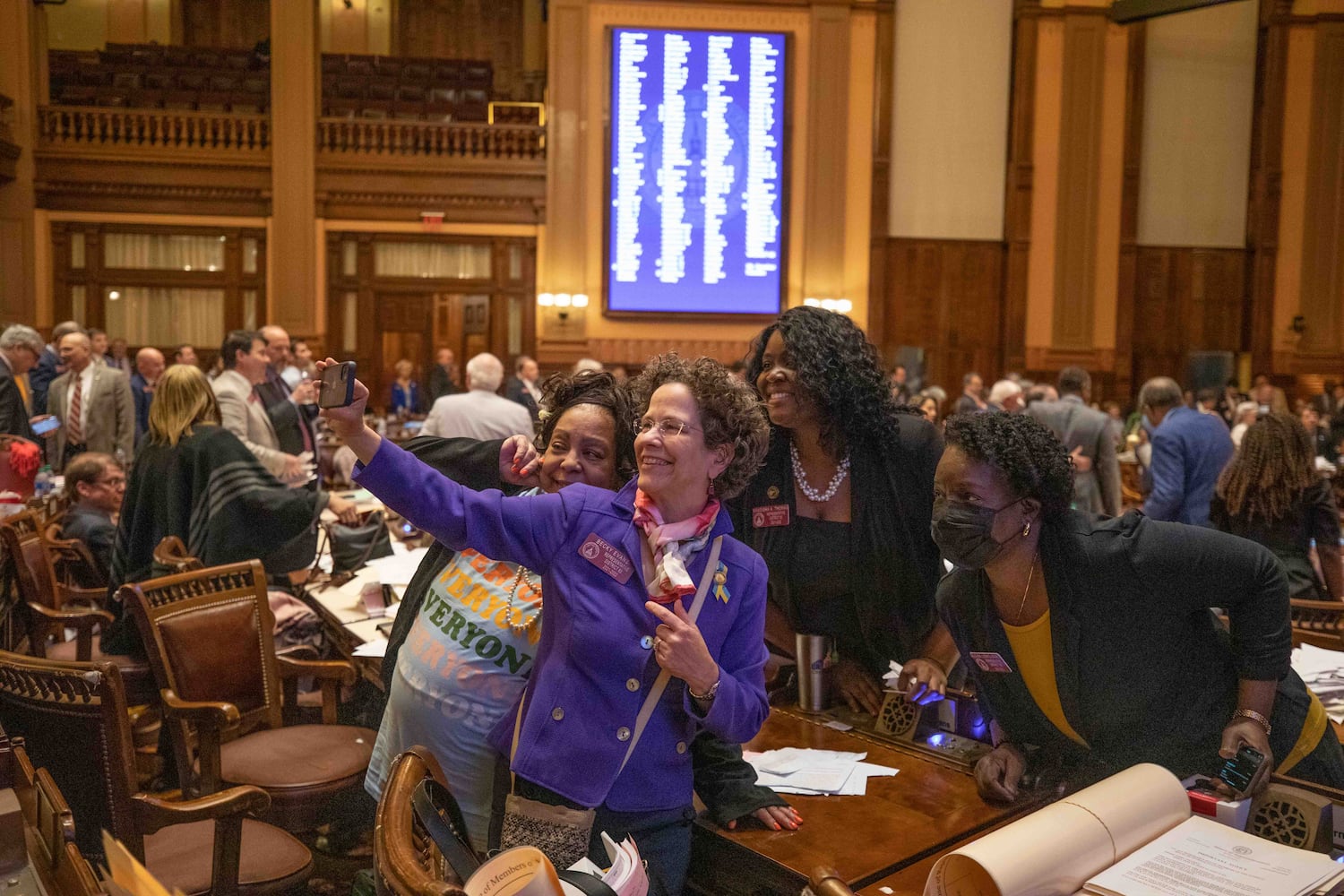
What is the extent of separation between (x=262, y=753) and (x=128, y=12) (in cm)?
1759

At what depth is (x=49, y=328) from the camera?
44.7ft

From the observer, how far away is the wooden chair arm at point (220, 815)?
7.20 feet

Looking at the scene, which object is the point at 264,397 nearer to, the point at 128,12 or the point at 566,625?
the point at 566,625

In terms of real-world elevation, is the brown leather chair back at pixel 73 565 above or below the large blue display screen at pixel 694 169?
below

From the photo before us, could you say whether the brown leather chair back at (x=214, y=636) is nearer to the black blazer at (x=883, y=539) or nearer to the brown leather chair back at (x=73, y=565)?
the black blazer at (x=883, y=539)

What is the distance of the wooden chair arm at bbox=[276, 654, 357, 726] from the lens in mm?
3273

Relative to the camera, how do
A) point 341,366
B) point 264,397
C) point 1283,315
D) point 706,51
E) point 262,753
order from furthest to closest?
point 1283,315 < point 706,51 < point 264,397 < point 262,753 < point 341,366

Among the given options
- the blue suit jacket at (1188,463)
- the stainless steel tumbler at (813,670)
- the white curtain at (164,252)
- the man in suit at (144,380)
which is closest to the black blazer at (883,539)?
the stainless steel tumbler at (813,670)

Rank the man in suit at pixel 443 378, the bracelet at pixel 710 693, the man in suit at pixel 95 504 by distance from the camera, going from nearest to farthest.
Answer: the bracelet at pixel 710 693, the man in suit at pixel 95 504, the man in suit at pixel 443 378

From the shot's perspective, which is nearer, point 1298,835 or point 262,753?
point 1298,835

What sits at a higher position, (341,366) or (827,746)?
(341,366)

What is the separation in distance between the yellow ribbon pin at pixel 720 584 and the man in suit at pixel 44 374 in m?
7.58

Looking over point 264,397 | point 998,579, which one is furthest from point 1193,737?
point 264,397

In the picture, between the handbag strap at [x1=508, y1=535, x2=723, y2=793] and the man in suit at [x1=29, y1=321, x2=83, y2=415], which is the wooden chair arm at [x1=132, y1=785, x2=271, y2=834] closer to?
the handbag strap at [x1=508, y1=535, x2=723, y2=793]
